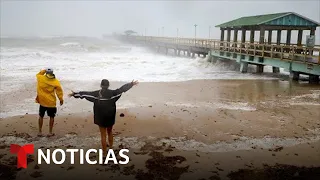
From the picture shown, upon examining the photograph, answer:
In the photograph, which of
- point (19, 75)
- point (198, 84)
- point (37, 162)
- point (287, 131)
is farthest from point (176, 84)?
point (37, 162)

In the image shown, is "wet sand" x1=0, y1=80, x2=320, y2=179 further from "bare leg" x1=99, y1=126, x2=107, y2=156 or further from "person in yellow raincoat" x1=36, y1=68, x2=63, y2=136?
"person in yellow raincoat" x1=36, y1=68, x2=63, y2=136

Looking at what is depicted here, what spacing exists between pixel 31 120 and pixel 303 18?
1789 cm

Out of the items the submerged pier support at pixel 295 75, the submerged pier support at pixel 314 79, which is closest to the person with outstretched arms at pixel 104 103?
the submerged pier support at pixel 314 79

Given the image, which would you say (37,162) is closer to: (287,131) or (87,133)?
(87,133)

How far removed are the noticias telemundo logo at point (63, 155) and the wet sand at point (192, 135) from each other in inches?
6.1

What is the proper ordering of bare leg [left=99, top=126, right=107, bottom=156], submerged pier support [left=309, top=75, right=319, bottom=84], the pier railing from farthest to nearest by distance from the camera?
the pier railing, submerged pier support [left=309, top=75, right=319, bottom=84], bare leg [left=99, top=126, right=107, bottom=156]

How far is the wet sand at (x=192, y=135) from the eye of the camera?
16.4ft

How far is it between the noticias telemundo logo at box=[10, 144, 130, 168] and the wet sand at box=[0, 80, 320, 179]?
0.51ft

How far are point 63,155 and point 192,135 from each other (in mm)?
2860

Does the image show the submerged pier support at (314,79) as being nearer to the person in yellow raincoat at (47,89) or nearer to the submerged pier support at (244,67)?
the submerged pier support at (244,67)

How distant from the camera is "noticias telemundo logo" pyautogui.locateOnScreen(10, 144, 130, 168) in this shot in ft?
17.3

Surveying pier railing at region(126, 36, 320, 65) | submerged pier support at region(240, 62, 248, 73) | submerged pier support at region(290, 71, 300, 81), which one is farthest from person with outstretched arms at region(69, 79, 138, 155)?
submerged pier support at region(240, 62, 248, 73)

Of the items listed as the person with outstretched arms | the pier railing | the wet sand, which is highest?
the pier railing

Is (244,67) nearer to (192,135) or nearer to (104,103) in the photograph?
(192,135)
